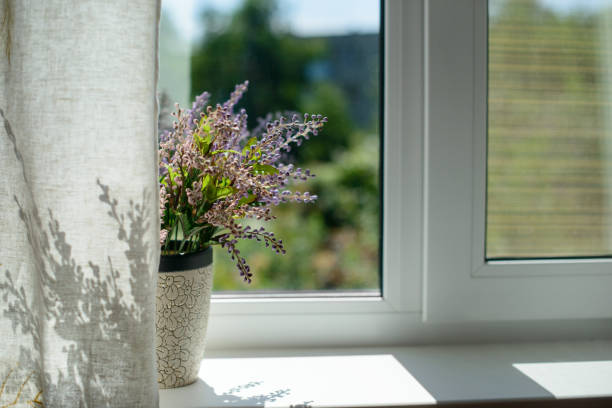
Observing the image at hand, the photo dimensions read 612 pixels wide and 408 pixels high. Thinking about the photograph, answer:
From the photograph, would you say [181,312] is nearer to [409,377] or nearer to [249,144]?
[249,144]

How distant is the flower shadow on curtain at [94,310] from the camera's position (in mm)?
660

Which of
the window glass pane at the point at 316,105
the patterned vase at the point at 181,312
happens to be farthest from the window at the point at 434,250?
the window glass pane at the point at 316,105

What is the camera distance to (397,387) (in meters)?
0.82

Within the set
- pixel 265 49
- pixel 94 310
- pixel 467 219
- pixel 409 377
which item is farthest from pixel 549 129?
pixel 265 49

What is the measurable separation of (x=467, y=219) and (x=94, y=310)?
0.71 m

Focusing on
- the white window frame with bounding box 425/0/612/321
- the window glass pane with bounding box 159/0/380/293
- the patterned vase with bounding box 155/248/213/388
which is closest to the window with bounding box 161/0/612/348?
the white window frame with bounding box 425/0/612/321

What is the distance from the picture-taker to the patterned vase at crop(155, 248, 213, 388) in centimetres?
77

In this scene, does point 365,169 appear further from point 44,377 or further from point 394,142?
point 44,377

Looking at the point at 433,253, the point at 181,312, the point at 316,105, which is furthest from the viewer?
the point at 316,105

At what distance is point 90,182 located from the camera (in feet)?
2.15

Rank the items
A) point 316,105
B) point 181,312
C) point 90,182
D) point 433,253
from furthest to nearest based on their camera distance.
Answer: point 316,105 < point 433,253 < point 181,312 < point 90,182

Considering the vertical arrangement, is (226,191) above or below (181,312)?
above

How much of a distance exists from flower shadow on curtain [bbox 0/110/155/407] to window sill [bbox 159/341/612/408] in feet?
0.44

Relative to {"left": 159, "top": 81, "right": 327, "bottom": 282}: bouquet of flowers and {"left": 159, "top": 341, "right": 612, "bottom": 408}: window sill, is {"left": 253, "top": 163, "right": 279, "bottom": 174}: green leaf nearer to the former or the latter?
{"left": 159, "top": 81, "right": 327, "bottom": 282}: bouquet of flowers
